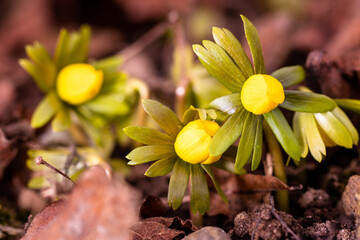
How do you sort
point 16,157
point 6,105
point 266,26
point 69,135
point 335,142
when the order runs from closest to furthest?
1. point 335,142
2. point 16,157
3. point 69,135
4. point 6,105
5. point 266,26

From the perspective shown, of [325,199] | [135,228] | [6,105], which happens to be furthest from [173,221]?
[6,105]

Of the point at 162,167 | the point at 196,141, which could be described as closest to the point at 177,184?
the point at 162,167

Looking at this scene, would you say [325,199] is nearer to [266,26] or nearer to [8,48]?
[266,26]

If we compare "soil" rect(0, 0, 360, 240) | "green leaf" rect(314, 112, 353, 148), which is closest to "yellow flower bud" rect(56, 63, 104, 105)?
"soil" rect(0, 0, 360, 240)

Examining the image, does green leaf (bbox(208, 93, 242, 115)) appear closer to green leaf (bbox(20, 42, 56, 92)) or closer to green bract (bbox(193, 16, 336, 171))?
green bract (bbox(193, 16, 336, 171))

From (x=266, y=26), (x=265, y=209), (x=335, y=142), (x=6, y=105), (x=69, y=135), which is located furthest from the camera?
(x=266, y=26)

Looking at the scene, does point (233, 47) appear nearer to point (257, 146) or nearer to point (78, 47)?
point (257, 146)
